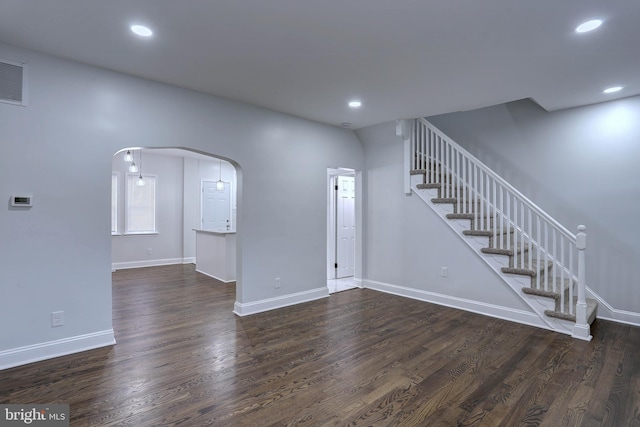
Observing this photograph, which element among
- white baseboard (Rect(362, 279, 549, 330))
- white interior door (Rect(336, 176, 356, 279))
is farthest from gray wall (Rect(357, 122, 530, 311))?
white interior door (Rect(336, 176, 356, 279))

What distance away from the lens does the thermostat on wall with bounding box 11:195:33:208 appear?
8.98ft

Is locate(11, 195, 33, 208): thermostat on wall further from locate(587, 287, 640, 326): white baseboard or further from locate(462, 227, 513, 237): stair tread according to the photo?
locate(587, 287, 640, 326): white baseboard

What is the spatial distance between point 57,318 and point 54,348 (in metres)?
0.26

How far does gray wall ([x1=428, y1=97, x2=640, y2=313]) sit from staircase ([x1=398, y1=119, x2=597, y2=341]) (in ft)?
0.93

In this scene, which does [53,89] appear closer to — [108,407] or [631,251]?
[108,407]

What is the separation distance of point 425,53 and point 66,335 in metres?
4.08

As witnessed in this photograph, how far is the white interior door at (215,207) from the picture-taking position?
8.63 m

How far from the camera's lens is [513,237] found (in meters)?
4.44

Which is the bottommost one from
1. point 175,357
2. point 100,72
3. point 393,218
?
point 175,357

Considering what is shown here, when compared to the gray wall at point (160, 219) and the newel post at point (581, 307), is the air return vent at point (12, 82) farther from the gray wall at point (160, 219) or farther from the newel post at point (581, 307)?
the newel post at point (581, 307)

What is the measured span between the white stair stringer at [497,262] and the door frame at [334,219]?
1.07 m

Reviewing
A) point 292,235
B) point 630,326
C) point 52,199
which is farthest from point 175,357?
point 630,326

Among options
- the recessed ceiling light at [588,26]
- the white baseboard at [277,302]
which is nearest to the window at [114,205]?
the white baseboard at [277,302]

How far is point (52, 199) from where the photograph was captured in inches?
115
